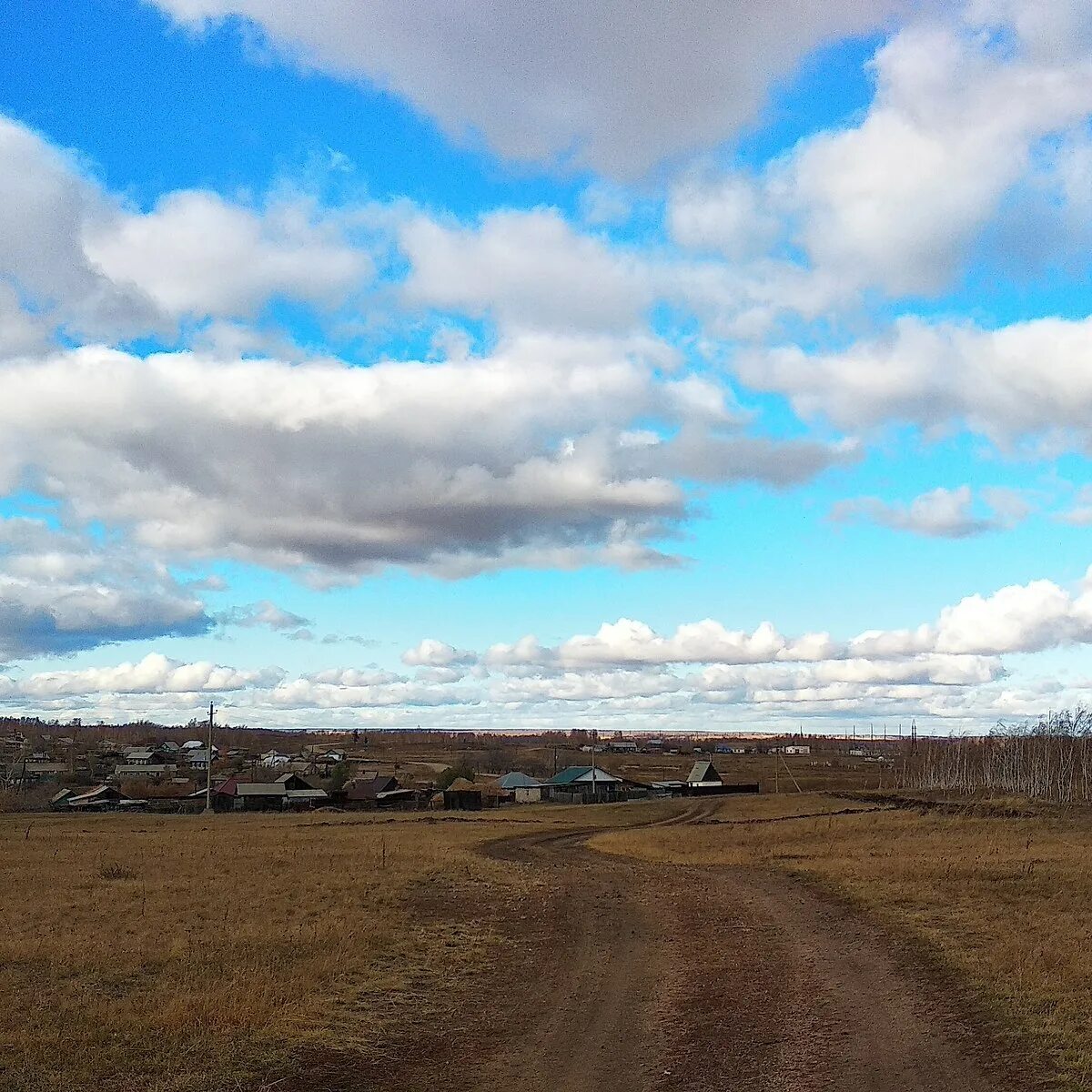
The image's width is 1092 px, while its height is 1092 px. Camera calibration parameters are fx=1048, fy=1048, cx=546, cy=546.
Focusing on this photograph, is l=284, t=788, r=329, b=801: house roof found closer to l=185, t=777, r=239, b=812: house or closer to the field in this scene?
l=185, t=777, r=239, b=812: house

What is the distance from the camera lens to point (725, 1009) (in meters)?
13.6

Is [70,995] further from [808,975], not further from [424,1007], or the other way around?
[808,975]

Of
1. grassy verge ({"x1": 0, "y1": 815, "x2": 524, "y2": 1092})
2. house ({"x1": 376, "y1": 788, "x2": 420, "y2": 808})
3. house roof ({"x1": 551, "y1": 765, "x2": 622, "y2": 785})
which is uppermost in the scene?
grassy verge ({"x1": 0, "y1": 815, "x2": 524, "y2": 1092})

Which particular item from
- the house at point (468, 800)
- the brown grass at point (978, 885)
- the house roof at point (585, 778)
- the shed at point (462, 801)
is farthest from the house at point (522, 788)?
the brown grass at point (978, 885)

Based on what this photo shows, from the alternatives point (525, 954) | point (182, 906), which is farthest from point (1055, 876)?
point (182, 906)

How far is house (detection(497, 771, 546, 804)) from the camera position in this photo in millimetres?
122562

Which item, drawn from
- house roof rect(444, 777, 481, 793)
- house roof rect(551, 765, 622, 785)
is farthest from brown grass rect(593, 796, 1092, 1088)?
house roof rect(444, 777, 481, 793)

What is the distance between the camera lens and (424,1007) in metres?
14.2

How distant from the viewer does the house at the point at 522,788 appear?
12256 cm

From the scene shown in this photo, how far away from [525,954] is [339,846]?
2701cm

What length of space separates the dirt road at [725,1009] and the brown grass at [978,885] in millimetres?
746

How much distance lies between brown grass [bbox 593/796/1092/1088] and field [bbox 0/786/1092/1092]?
8 cm

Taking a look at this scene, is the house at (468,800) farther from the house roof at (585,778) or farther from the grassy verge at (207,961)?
the grassy verge at (207,961)

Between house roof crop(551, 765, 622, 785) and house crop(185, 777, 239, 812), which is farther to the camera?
house roof crop(551, 765, 622, 785)
